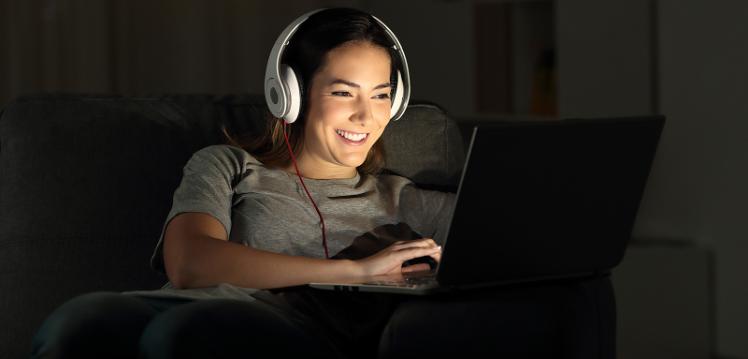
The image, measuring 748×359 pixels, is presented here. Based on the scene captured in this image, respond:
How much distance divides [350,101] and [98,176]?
457 mm

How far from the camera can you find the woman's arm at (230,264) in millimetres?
1628

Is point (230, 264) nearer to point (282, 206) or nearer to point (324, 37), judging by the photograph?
point (282, 206)

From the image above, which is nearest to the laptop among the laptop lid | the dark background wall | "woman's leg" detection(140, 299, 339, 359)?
the laptop lid

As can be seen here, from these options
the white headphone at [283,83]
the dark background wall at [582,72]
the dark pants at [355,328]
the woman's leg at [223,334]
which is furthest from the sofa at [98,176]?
the dark background wall at [582,72]

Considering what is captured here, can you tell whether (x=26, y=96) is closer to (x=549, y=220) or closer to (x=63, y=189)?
(x=63, y=189)

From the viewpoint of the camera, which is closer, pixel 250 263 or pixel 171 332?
pixel 171 332

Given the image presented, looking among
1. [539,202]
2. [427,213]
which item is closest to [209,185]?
[427,213]

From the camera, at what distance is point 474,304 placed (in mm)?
1467

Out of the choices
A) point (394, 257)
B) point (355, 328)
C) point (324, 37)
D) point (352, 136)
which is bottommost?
point (355, 328)

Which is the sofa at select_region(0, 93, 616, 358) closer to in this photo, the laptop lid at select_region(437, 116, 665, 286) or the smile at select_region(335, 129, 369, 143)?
the smile at select_region(335, 129, 369, 143)

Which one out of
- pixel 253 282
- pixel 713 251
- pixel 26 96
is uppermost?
pixel 26 96

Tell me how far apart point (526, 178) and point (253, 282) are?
1.50ft

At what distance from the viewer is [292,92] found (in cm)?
180

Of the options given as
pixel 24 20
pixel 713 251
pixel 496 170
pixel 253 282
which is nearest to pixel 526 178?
pixel 496 170
